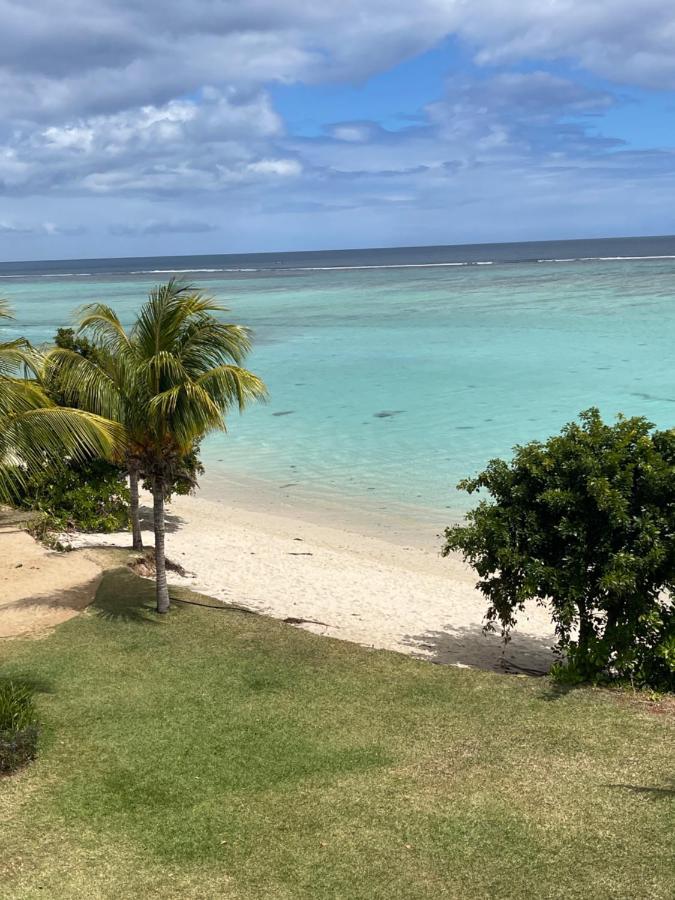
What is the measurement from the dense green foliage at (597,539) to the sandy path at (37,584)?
6727 mm

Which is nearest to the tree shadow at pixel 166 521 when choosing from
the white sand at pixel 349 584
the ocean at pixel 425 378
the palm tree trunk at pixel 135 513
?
the white sand at pixel 349 584

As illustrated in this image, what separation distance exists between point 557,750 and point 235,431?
25.3 metres

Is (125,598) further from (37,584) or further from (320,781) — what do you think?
(320,781)

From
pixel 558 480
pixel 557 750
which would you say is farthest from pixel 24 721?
pixel 558 480

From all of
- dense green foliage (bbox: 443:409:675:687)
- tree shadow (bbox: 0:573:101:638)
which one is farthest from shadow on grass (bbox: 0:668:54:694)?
dense green foliage (bbox: 443:409:675:687)

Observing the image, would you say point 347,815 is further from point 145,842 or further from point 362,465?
point 362,465

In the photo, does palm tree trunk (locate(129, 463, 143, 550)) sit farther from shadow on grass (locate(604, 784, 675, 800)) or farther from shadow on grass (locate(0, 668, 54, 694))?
shadow on grass (locate(604, 784, 675, 800))

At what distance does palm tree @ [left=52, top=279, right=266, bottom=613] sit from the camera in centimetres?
1312

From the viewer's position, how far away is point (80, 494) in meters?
19.3

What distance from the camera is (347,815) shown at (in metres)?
8.48

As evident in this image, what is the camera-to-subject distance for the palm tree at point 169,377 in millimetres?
13117

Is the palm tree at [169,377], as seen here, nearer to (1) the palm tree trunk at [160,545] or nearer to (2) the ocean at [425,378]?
(1) the palm tree trunk at [160,545]

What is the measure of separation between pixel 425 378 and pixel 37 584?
2866cm

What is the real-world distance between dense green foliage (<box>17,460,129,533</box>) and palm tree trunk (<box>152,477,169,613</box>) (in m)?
5.39
